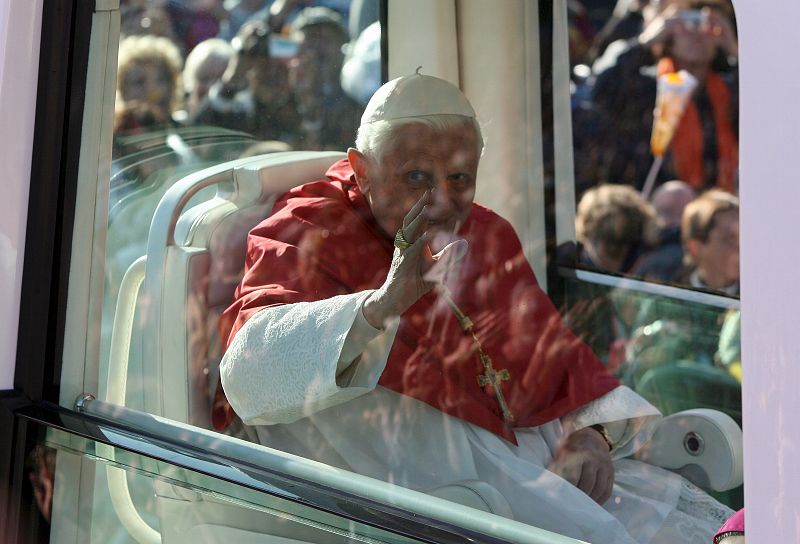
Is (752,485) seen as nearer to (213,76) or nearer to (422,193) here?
(422,193)

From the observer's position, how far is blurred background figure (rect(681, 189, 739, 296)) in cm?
119

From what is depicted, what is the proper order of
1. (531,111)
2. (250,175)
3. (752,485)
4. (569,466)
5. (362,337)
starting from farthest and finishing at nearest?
1. (531,111)
2. (250,175)
3. (569,466)
4. (362,337)
5. (752,485)

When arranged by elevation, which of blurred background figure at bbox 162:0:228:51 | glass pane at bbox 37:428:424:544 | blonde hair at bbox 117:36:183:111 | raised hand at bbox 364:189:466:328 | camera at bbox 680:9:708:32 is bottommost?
glass pane at bbox 37:428:424:544

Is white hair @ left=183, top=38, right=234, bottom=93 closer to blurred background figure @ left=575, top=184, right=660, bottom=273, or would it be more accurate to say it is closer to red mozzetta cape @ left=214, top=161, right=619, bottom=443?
red mozzetta cape @ left=214, top=161, right=619, bottom=443

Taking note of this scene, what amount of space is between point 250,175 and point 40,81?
510mm

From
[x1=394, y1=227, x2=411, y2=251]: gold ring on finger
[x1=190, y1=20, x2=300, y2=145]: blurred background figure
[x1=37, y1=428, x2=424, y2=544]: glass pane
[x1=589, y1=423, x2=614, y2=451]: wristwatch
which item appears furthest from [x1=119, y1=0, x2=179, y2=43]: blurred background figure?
[x1=589, y1=423, x2=614, y2=451]: wristwatch

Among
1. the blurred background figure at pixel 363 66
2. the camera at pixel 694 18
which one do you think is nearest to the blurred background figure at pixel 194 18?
the blurred background figure at pixel 363 66

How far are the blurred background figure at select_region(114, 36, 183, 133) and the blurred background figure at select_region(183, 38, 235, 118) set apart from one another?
0.02 meters

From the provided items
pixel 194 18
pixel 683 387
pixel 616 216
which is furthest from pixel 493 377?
pixel 194 18

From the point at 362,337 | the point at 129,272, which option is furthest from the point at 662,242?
the point at 129,272

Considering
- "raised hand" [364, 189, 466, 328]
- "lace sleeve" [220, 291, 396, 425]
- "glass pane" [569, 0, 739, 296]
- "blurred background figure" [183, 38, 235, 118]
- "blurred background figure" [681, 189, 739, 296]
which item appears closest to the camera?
"blurred background figure" [681, 189, 739, 296]

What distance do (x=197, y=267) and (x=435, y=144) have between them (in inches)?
22.4

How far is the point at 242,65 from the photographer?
1.85 meters

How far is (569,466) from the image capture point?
189 cm
